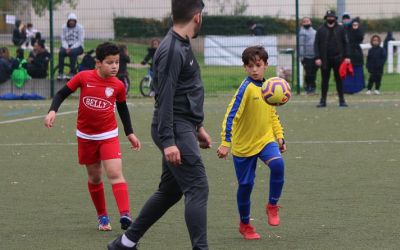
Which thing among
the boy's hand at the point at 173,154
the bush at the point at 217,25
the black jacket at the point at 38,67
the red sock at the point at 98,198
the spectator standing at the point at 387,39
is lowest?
the red sock at the point at 98,198

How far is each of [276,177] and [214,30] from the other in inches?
705

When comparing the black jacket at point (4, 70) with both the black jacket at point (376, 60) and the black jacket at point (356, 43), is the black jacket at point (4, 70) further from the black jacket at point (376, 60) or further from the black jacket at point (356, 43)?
the black jacket at point (376, 60)

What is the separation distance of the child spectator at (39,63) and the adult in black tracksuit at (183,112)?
1870 cm

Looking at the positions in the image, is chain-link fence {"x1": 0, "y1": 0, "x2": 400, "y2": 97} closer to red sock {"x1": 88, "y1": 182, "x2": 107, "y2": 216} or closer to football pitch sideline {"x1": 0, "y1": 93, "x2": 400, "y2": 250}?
football pitch sideline {"x1": 0, "y1": 93, "x2": 400, "y2": 250}

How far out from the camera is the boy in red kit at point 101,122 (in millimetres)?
8367

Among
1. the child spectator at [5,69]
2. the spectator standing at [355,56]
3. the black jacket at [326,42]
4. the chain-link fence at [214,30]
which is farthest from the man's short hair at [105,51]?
the spectator standing at [355,56]

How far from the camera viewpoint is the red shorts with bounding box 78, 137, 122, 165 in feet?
27.5

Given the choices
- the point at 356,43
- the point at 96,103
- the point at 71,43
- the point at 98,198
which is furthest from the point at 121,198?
the point at 356,43

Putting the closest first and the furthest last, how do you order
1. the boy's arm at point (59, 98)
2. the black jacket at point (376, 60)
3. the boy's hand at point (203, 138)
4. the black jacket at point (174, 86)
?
the black jacket at point (174, 86) < the boy's hand at point (203, 138) < the boy's arm at point (59, 98) < the black jacket at point (376, 60)

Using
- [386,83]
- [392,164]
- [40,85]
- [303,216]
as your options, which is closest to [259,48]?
[303,216]

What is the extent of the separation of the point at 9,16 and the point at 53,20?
77.3 inches

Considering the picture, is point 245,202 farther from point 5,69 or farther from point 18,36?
point 18,36

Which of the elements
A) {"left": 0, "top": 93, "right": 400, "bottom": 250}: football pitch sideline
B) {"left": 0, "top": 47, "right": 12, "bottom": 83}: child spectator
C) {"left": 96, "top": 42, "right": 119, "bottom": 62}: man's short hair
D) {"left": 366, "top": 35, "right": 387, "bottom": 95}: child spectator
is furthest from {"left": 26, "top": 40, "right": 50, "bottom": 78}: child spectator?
{"left": 96, "top": 42, "right": 119, "bottom": 62}: man's short hair

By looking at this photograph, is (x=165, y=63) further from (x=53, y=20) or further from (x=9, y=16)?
(x=9, y=16)
